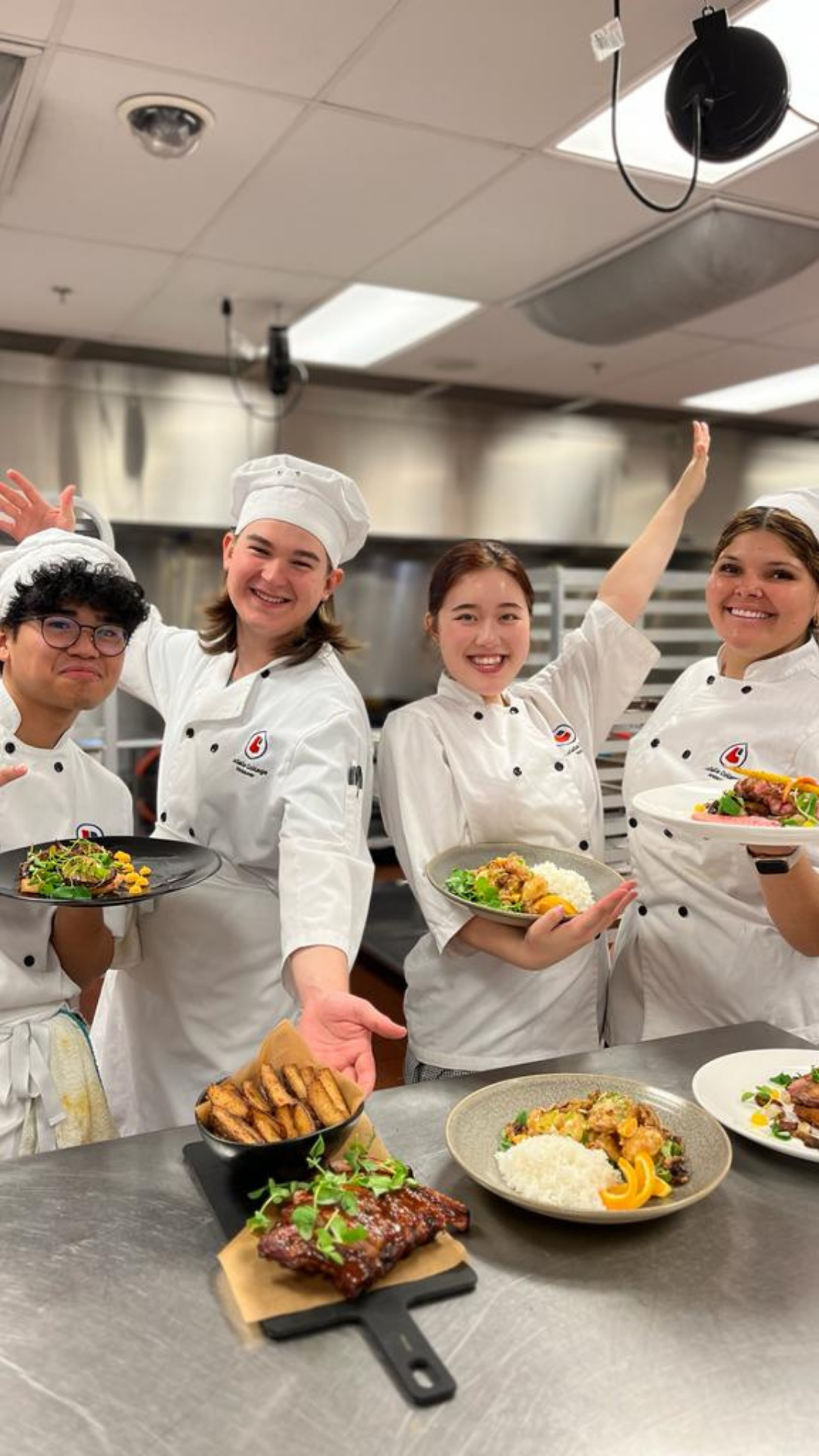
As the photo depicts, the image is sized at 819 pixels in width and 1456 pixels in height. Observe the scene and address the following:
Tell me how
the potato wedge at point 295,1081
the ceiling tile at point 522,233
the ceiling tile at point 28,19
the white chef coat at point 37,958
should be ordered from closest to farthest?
the potato wedge at point 295,1081
the white chef coat at point 37,958
the ceiling tile at point 28,19
the ceiling tile at point 522,233

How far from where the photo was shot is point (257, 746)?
6.41 feet

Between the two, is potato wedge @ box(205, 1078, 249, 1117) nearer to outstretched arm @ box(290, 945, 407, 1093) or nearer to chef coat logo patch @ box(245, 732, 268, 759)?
outstretched arm @ box(290, 945, 407, 1093)

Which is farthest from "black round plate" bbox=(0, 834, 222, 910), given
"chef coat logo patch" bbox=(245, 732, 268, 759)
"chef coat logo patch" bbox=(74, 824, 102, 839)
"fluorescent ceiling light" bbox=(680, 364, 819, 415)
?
"fluorescent ceiling light" bbox=(680, 364, 819, 415)

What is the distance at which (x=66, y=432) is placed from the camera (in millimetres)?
5922

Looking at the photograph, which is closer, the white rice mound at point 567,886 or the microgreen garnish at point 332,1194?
the microgreen garnish at point 332,1194

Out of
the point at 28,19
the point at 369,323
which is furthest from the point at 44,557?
the point at 369,323

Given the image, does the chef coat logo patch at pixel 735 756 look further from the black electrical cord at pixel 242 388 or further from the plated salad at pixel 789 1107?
the black electrical cord at pixel 242 388

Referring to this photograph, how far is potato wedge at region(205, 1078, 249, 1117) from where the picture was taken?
4.04 feet

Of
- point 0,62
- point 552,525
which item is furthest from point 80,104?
point 552,525

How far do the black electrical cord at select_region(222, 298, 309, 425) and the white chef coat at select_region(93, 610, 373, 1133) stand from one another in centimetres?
354

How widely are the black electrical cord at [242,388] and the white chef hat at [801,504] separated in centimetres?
352

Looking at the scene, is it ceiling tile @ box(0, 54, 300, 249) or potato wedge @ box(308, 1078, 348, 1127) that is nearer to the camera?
potato wedge @ box(308, 1078, 348, 1127)

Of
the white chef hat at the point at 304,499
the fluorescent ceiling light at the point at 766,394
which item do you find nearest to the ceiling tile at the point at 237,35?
the white chef hat at the point at 304,499

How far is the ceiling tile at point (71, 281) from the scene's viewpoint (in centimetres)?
420
